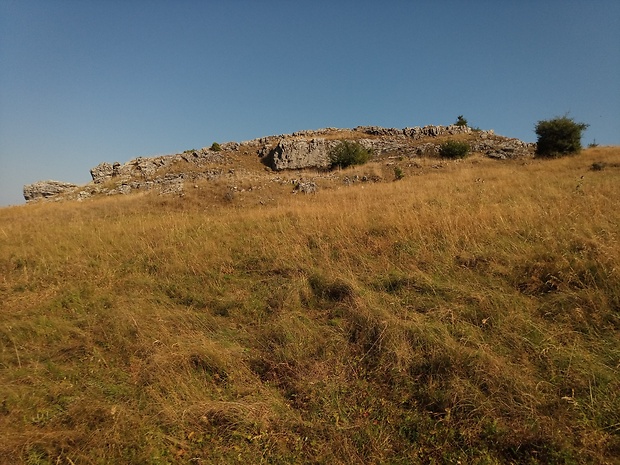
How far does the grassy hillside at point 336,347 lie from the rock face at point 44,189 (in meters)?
21.4

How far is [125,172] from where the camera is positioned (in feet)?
81.5

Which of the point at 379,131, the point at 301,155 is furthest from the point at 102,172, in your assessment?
the point at 379,131

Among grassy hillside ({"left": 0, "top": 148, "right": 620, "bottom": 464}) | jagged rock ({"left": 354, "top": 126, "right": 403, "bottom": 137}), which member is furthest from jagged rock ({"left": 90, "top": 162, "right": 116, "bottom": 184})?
jagged rock ({"left": 354, "top": 126, "right": 403, "bottom": 137})

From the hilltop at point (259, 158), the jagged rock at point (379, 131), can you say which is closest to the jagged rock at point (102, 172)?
the hilltop at point (259, 158)

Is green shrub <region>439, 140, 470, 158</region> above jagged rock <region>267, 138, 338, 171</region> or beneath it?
beneath

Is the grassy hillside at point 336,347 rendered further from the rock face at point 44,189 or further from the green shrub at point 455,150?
the rock face at point 44,189

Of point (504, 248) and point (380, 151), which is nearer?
point (504, 248)

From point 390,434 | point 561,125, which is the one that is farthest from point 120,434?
point 561,125

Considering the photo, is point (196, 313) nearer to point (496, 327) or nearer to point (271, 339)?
point (271, 339)

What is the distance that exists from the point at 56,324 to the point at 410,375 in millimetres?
4328

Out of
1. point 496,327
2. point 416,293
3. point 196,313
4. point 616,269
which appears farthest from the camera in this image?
point 196,313

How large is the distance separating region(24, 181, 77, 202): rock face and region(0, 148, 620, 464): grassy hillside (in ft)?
70.3

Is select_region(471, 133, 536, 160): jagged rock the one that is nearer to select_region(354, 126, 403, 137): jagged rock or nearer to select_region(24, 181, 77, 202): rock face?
select_region(354, 126, 403, 137): jagged rock

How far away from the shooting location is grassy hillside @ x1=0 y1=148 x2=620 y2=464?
2.28 metres
